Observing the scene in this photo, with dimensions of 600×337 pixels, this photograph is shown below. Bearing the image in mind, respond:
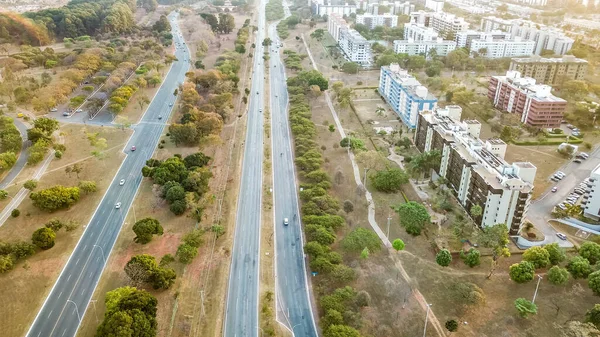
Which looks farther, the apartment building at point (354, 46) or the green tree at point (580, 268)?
the apartment building at point (354, 46)

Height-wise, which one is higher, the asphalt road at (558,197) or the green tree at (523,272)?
the green tree at (523,272)

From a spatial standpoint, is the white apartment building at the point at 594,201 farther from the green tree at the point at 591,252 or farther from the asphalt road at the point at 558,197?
the green tree at the point at 591,252

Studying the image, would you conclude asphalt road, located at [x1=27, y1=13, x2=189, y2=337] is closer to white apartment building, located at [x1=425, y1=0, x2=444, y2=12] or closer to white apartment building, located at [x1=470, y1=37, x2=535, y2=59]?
→ white apartment building, located at [x1=470, y1=37, x2=535, y2=59]

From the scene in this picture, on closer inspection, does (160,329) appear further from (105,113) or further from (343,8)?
(343,8)

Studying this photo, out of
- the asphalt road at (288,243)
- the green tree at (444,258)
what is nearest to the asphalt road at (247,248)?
the asphalt road at (288,243)

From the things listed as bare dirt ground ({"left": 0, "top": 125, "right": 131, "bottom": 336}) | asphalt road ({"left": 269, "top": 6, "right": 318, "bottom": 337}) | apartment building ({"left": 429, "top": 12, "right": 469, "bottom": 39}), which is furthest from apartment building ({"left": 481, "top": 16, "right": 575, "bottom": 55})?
bare dirt ground ({"left": 0, "top": 125, "right": 131, "bottom": 336})

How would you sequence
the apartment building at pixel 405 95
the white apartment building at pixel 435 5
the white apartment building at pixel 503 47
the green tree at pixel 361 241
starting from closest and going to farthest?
the green tree at pixel 361 241 < the apartment building at pixel 405 95 < the white apartment building at pixel 503 47 < the white apartment building at pixel 435 5

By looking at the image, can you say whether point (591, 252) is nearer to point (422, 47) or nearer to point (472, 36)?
point (422, 47)
